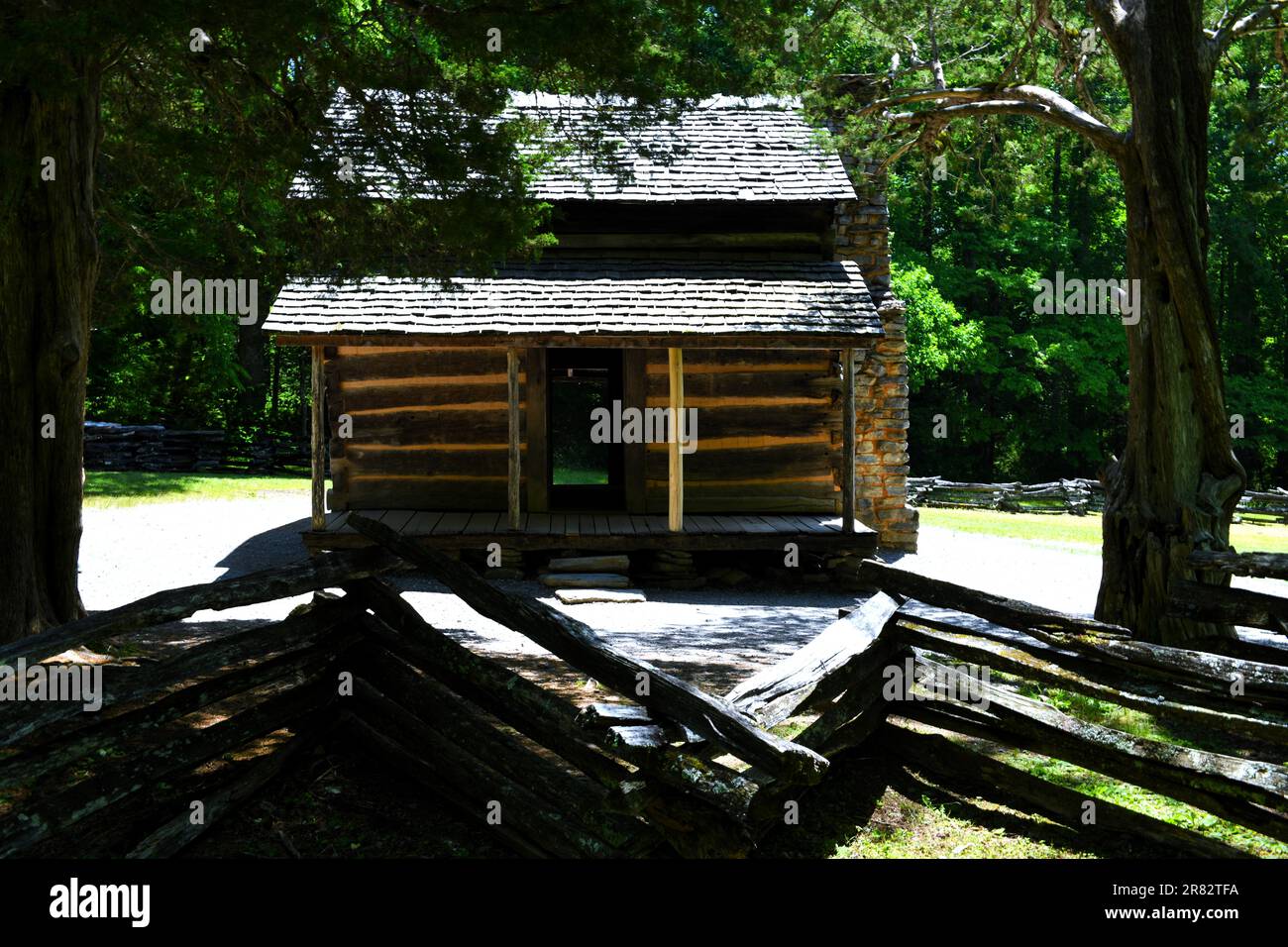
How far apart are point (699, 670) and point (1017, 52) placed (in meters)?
6.65

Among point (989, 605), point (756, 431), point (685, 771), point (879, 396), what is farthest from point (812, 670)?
point (879, 396)

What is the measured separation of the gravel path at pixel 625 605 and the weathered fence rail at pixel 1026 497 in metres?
9.37

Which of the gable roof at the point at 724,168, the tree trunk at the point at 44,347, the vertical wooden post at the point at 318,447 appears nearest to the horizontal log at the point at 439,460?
the vertical wooden post at the point at 318,447

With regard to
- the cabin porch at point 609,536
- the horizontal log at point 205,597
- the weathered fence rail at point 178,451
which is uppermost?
the weathered fence rail at point 178,451

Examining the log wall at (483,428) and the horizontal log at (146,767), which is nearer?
the horizontal log at (146,767)

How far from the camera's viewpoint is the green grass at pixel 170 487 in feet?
61.9

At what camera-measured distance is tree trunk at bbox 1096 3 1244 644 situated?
8281 mm

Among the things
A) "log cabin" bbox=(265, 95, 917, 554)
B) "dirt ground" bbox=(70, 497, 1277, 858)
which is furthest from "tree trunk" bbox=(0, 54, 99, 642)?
"log cabin" bbox=(265, 95, 917, 554)

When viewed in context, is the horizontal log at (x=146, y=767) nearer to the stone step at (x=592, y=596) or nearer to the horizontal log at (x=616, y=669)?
the horizontal log at (x=616, y=669)

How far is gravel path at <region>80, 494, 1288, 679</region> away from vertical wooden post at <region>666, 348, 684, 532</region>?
926mm

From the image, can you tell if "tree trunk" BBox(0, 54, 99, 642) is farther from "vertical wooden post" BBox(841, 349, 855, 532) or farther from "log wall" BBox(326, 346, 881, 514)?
"vertical wooden post" BBox(841, 349, 855, 532)

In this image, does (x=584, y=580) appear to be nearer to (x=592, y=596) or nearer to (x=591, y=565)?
(x=591, y=565)
